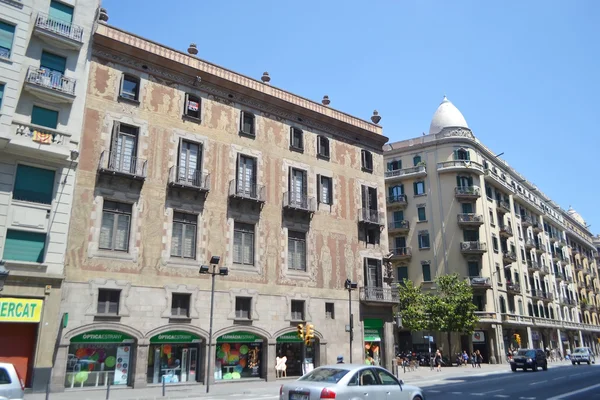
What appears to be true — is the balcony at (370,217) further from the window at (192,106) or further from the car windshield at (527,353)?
the car windshield at (527,353)

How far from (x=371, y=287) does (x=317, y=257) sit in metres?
5.08

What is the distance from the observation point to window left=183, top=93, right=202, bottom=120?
1089 inches

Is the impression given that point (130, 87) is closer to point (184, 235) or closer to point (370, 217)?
point (184, 235)

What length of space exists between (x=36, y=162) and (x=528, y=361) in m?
36.0

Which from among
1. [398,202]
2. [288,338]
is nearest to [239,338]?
[288,338]

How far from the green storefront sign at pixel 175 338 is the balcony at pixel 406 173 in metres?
38.0

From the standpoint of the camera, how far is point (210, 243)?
26.7 metres

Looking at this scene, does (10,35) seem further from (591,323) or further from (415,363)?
(591,323)

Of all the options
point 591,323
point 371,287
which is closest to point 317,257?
point 371,287

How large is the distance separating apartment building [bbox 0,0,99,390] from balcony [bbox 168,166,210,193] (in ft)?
16.5

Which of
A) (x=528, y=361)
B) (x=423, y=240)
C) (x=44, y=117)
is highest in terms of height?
(x=423, y=240)

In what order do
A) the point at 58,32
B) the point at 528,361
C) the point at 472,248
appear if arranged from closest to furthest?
1. the point at 58,32
2. the point at 528,361
3. the point at 472,248

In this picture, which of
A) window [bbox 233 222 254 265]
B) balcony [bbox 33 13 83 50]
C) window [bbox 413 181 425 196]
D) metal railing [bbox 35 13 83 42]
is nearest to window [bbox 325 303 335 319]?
window [bbox 233 222 254 265]

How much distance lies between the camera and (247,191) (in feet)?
94.8
